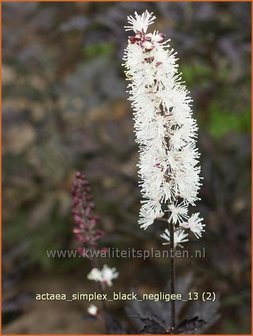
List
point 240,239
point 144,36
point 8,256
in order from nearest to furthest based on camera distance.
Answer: point 144,36 < point 240,239 < point 8,256

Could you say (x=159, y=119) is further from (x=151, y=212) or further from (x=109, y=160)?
(x=109, y=160)

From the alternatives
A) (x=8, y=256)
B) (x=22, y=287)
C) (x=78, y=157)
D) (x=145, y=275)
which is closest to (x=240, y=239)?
(x=145, y=275)

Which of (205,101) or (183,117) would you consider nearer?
(183,117)

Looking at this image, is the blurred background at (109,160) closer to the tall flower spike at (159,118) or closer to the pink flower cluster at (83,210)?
the pink flower cluster at (83,210)

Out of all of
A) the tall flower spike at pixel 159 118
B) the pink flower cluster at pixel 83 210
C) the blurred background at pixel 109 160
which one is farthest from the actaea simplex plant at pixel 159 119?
the blurred background at pixel 109 160

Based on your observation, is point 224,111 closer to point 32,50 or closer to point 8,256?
point 32,50

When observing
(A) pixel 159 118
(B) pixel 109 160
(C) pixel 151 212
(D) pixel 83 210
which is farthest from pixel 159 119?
(B) pixel 109 160

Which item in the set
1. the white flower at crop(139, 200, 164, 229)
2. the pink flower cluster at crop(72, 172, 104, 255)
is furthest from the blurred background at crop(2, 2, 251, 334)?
the white flower at crop(139, 200, 164, 229)
